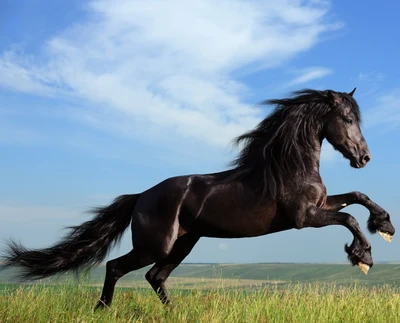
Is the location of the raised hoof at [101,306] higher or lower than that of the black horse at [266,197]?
lower

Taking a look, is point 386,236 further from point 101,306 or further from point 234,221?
point 101,306

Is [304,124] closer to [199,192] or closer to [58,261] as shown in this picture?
[199,192]

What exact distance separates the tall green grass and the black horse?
557 millimetres

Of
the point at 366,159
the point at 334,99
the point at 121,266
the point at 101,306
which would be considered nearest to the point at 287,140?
the point at 334,99

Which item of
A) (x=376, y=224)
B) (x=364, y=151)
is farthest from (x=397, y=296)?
(x=364, y=151)

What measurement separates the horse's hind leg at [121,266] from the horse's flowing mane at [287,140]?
149 centimetres

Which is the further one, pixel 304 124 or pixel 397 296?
pixel 397 296

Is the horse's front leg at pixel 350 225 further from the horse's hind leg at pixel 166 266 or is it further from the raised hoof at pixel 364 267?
the horse's hind leg at pixel 166 266

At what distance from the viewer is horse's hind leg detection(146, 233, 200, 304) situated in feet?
22.5

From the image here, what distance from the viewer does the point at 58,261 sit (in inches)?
294

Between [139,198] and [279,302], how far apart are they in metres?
2.35

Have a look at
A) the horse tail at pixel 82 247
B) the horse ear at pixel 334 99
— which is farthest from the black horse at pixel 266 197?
the horse tail at pixel 82 247

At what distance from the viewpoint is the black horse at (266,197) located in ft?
20.3

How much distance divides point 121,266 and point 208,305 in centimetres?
133
